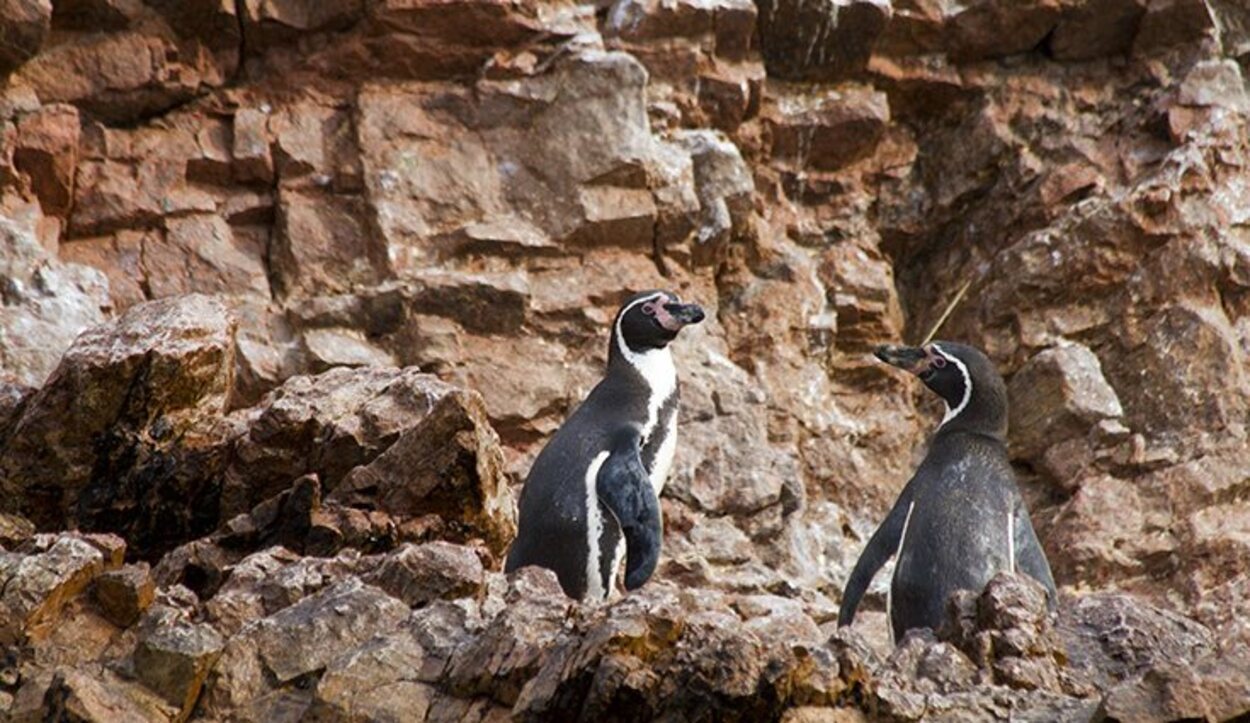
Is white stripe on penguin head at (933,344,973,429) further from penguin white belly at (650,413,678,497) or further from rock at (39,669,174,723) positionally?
rock at (39,669,174,723)

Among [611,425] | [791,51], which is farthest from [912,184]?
[611,425]

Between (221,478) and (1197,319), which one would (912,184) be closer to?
(1197,319)

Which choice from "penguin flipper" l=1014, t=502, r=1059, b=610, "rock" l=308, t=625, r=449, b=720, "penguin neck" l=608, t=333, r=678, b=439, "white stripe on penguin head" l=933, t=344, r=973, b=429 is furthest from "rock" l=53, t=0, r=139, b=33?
"rock" l=308, t=625, r=449, b=720

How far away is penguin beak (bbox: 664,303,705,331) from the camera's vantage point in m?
12.0

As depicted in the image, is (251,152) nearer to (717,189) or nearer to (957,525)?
(717,189)

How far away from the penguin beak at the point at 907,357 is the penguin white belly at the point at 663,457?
1.09m

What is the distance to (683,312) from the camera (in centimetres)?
1207

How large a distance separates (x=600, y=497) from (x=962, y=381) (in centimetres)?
189

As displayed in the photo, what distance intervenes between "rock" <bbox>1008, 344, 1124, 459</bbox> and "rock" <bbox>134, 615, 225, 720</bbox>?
7.55 m

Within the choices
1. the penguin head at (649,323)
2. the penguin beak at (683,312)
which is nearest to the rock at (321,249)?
the penguin head at (649,323)

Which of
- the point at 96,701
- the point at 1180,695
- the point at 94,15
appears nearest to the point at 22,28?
the point at 94,15

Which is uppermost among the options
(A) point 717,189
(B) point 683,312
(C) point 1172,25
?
(C) point 1172,25

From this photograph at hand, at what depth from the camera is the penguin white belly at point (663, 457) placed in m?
11.3

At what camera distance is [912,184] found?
620 inches
